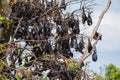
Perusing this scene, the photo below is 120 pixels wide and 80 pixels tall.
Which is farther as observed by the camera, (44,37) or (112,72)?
(112,72)

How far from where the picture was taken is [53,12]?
11078 millimetres

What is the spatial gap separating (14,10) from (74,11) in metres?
1.50

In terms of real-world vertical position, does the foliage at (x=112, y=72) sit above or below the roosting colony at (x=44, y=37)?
below

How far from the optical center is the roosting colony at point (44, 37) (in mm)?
10438

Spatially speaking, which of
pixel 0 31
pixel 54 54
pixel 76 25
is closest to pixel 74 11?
pixel 76 25

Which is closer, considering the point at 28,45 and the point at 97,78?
the point at 97,78

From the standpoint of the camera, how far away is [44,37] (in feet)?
36.3

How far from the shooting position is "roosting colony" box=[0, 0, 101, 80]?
10.4 meters

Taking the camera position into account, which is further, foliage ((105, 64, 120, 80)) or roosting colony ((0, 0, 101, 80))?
foliage ((105, 64, 120, 80))

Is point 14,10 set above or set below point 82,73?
above

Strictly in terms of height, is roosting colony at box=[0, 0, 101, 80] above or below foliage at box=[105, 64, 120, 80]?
above

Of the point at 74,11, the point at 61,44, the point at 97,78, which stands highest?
the point at 74,11

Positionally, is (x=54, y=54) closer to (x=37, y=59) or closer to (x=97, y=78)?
(x=37, y=59)

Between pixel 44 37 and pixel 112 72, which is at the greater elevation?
pixel 44 37
